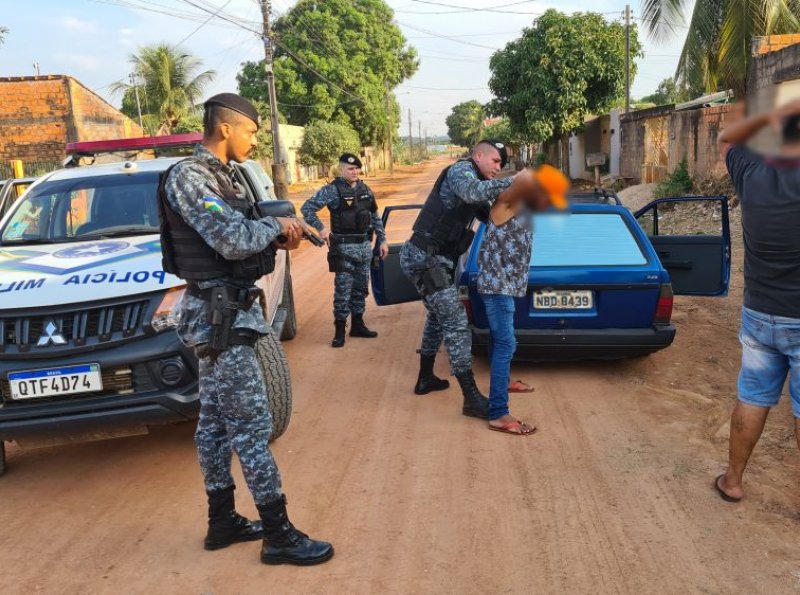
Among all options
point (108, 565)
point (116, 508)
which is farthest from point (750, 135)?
point (116, 508)

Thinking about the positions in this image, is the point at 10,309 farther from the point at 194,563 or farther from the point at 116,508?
the point at 194,563

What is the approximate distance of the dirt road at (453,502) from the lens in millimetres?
2766

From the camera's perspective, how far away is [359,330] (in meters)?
6.61

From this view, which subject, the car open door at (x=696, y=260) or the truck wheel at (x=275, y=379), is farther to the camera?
the car open door at (x=696, y=260)

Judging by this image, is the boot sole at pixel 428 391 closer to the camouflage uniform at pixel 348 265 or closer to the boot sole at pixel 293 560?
the camouflage uniform at pixel 348 265

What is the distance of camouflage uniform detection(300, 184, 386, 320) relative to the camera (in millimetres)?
6238

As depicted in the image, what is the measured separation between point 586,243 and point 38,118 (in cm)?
1968

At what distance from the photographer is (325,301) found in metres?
8.34

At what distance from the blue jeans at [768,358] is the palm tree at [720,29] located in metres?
13.6

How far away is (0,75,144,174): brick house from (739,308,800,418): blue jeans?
20.5 meters

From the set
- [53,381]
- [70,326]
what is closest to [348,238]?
[70,326]

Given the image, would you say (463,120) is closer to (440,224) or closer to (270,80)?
(270,80)

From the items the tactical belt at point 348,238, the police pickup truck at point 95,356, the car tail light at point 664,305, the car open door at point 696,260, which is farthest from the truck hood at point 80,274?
the car open door at point 696,260

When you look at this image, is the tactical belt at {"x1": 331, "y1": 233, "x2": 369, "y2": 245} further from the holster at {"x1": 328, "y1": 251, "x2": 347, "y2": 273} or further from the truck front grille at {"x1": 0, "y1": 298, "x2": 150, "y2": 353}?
the truck front grille at {"x1": 0, "y1": 298, "x2": 150, "y2": 353}
